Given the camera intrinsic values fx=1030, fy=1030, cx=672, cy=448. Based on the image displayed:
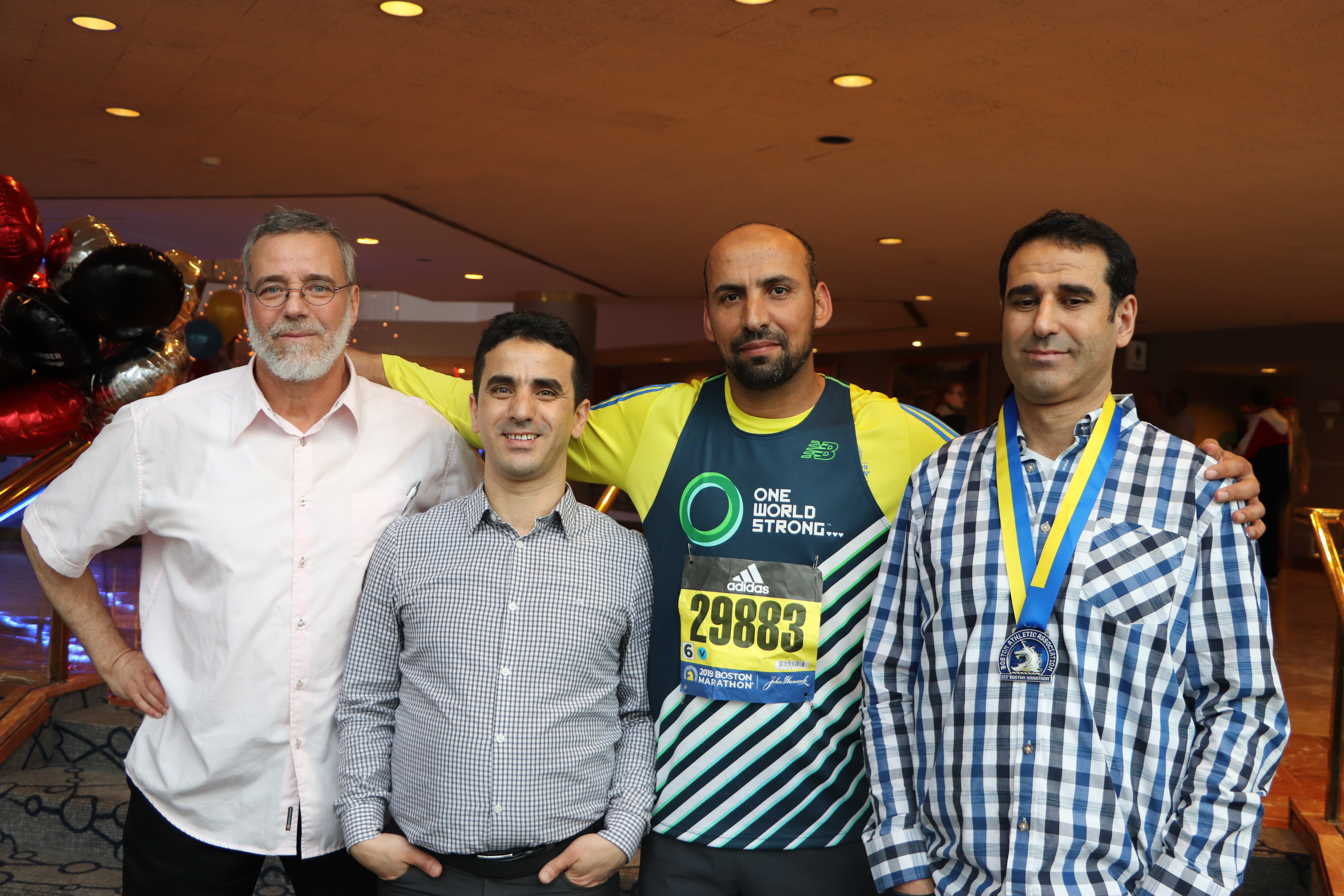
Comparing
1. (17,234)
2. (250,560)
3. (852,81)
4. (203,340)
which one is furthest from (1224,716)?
(203,340)

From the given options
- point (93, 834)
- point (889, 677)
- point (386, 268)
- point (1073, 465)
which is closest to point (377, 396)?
point (889, 677)

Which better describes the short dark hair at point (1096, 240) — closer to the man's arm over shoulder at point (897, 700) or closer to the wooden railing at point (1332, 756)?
the man's arm over shoulder at point (897, 700)

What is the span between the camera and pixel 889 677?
172 centimetres

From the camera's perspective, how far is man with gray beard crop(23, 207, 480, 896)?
181cm

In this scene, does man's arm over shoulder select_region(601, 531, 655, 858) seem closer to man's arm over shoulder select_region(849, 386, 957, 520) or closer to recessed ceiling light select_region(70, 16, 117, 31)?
man's arm over shoulder select_region(849, 386, 957, 520)

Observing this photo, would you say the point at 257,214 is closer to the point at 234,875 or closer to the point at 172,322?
the point at 172,322

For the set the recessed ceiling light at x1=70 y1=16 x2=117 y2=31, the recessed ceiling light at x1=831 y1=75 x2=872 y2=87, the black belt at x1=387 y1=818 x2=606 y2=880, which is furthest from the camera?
the recessed ceiling light at x1=831 y1=75 x2=872 y2=87

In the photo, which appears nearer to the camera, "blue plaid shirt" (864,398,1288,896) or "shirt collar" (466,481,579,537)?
"blue plaid shirt" (864,398,1288,896)

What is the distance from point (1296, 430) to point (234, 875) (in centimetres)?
1108

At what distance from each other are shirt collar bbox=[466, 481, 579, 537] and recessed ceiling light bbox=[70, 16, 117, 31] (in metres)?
3.77

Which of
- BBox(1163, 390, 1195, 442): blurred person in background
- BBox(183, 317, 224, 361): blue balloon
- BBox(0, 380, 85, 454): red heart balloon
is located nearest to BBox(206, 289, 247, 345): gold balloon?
BBox(183, 317, 224, 361): blue balloon

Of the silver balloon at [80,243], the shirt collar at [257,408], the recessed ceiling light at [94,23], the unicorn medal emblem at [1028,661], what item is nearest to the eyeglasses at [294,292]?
the shirt collar at [257,408]

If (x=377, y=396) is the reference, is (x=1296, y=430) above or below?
above

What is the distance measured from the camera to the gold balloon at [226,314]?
5738 millimetres
